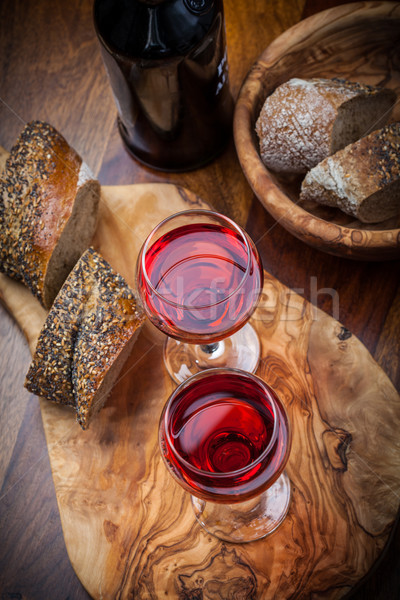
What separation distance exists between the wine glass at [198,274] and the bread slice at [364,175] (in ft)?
1.15

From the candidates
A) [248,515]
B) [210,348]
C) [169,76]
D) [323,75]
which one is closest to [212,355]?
[210,348]

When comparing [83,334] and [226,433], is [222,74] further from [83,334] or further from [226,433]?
[226,433]

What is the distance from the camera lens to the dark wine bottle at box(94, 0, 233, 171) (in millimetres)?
1346

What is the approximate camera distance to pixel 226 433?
1232mm

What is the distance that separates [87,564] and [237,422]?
0.50m

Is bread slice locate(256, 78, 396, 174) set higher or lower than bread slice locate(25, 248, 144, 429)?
higher

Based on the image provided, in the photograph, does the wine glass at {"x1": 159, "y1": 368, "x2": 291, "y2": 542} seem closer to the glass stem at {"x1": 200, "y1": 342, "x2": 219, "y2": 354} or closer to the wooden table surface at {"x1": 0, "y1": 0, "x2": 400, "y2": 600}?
the glass stem at {"x1": 200, "y1": 342, "x2": 219, "y2": 354}

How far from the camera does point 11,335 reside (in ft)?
5.39

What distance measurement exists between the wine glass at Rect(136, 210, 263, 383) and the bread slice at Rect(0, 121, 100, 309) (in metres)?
0.35

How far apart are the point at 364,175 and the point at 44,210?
0.83m

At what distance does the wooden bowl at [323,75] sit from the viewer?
1.40m

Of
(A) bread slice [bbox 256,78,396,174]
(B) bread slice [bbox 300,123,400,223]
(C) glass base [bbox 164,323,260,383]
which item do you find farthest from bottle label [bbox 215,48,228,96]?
(C) glass base [bbox 164,323,260,383]

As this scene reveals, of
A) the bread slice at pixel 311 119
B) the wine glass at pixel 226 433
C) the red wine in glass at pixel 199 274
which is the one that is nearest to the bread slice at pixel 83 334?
the red wine in glass at pixel 199 274

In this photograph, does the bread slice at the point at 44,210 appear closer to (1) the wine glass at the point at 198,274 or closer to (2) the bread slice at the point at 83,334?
(2) the bread slice at the point at 83,334
